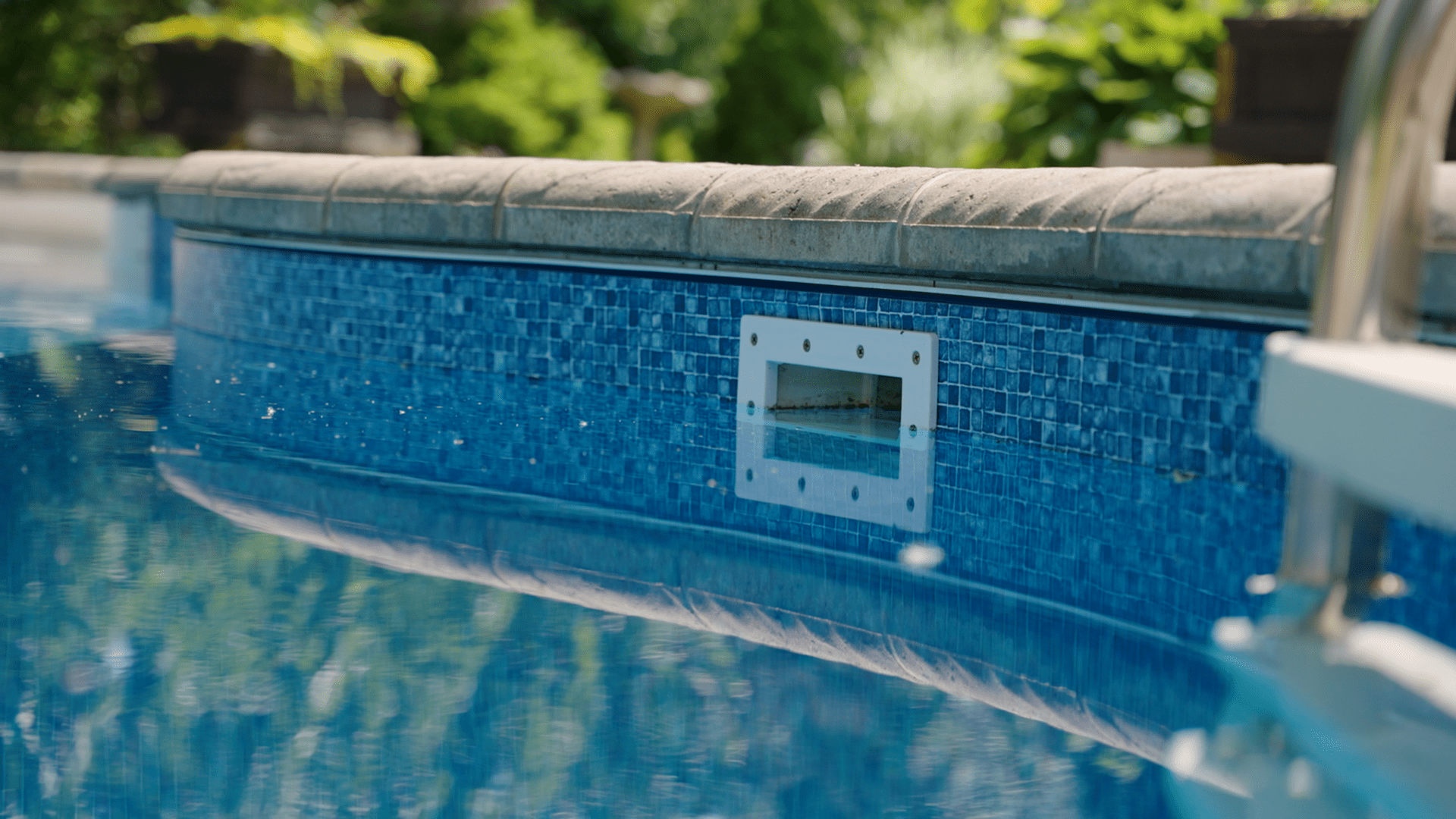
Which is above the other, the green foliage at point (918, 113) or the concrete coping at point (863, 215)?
the green foliage at point (918, 113)

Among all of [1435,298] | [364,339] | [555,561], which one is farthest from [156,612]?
[364,339]

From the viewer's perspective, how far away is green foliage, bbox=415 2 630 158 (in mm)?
18531

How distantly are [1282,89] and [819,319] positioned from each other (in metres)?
4.02

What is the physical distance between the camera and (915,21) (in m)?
20.6

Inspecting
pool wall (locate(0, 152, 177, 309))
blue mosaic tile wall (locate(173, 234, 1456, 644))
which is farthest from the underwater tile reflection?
pool wall (locate(0, 152, 177, 309))

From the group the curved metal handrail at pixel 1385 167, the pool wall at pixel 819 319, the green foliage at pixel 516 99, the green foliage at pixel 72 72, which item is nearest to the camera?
the curved metal handrail at pixel 1385 167

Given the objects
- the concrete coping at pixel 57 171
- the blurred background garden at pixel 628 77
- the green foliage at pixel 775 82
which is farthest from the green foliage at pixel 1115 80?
the green foliage at pixel 775 82

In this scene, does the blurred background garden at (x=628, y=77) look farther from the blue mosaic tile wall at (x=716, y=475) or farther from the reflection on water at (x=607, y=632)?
A: the reflection on water at (x=607, y=632)

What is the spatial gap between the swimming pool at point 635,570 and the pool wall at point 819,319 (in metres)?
0.02

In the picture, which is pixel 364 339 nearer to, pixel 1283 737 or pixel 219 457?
pixel 219 457

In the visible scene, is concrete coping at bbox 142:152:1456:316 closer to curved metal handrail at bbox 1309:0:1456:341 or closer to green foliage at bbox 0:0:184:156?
curved metal handrail at bbox 1309:0:1456:341

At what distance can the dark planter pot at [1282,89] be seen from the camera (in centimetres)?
682

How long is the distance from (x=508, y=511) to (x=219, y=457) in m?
0.86

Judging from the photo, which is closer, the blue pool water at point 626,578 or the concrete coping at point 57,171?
the blue pool water at point 626,578
